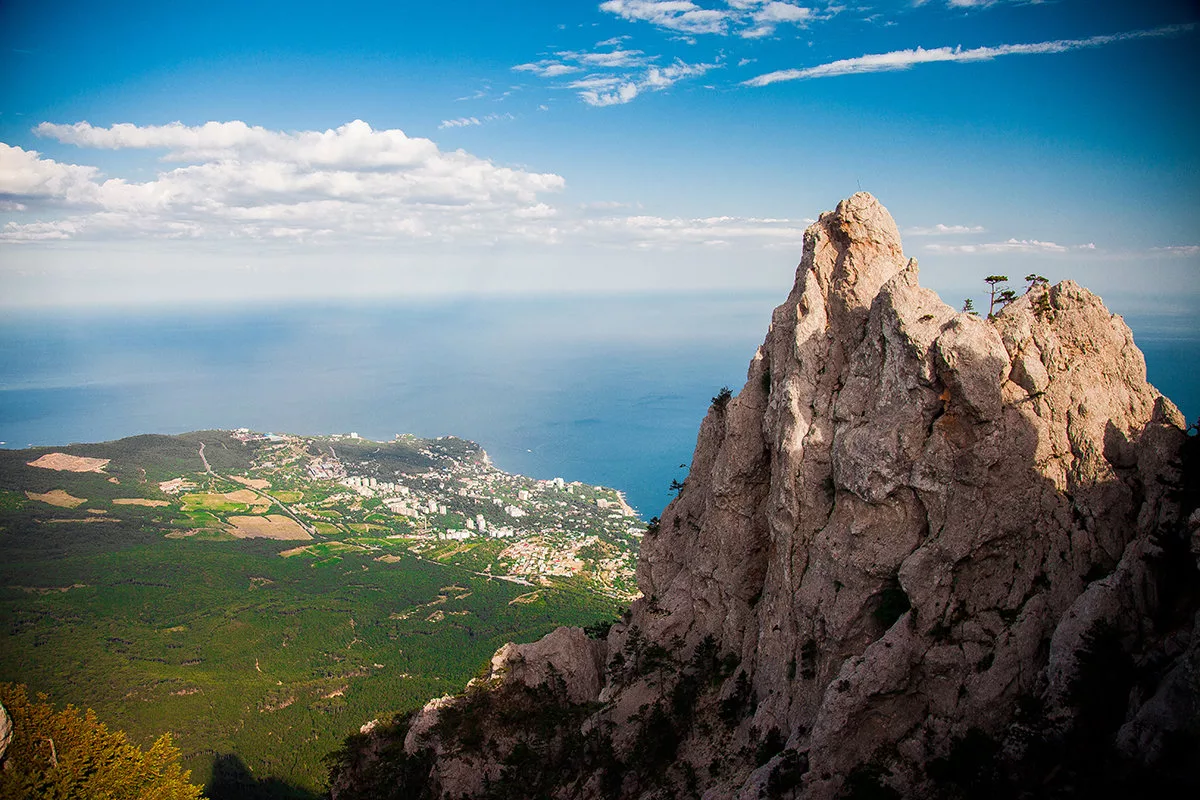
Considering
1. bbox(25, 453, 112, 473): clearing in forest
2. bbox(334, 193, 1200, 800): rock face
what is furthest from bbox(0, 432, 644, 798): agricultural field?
bbox(334, 193, 1200, 800): rock face

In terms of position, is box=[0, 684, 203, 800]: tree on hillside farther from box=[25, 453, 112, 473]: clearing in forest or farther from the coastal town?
box=[25, 453, 112, 473]: clearing in forest

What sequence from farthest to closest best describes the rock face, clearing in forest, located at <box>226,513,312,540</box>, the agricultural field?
clearing in forest, located at <box>226,513,312,540</box>, the agricultural field, the rock face

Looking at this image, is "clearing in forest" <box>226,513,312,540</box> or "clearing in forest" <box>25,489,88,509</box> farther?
"clearing in forest" <box>226,513,312,540</box>

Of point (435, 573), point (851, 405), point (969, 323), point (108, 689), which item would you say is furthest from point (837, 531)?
point (435, 573)

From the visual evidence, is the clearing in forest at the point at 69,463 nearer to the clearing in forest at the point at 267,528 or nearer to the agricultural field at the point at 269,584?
the agricultural field at the point at 269,584

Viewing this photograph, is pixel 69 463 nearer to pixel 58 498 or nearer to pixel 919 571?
pixel 58 498

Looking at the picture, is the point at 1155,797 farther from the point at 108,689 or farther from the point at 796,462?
the point at 108,689
